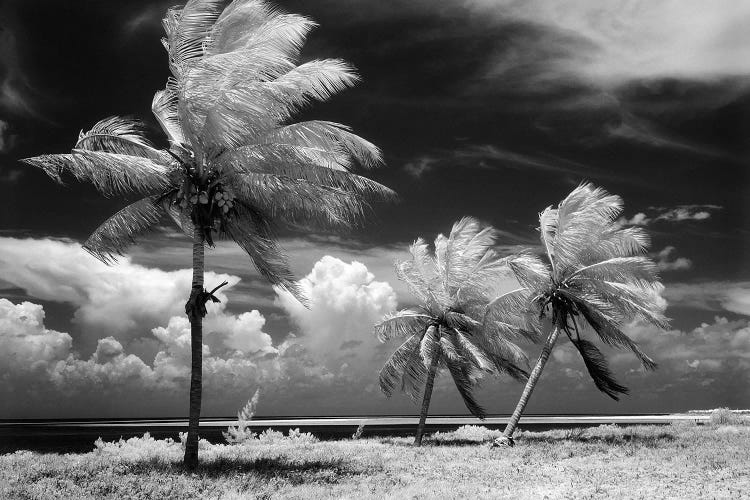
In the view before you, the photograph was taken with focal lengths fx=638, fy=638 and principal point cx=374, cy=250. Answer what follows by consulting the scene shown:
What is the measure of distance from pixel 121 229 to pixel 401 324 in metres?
13.2

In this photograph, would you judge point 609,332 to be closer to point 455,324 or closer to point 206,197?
point 455,324

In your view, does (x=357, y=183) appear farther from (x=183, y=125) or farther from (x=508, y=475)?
(x=508, y=475)

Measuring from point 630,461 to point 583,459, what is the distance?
1.42 m

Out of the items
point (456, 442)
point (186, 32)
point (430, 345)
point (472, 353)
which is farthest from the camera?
point (456, 442)

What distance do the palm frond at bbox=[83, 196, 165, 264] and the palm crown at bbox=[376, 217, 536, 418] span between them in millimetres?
12140

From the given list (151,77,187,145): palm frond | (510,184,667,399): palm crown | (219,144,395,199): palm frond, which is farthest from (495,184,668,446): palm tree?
(151,77,187,145): palm frond

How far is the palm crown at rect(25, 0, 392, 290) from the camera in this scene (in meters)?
16.0

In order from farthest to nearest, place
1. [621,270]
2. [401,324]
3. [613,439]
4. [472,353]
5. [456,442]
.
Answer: [456,442] → [401,324] → [472,353] → [613,439] → [621,270]

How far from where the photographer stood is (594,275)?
24719 millimetres

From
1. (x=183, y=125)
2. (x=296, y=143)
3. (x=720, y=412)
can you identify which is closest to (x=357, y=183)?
(x=296, y=143)

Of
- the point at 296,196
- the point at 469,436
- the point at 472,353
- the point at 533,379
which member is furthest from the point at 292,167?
the point at 469,436

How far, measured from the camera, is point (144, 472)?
50.9 ft

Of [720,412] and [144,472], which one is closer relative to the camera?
[144,472]

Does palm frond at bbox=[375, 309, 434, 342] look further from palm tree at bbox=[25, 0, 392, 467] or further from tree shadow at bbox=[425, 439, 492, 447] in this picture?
palm tree at bbox=[25, 0, 392, 467]
